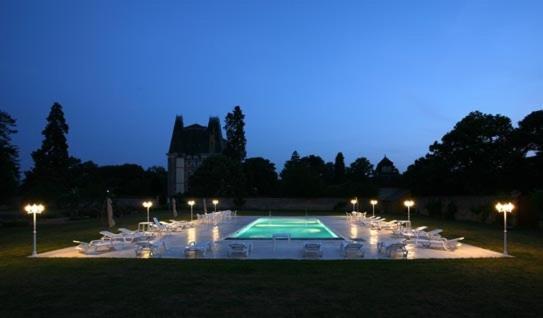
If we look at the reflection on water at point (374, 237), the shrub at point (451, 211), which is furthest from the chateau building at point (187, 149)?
the reflection on water at point (374, 237)

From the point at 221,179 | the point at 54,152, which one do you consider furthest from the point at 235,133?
the point at 54,152

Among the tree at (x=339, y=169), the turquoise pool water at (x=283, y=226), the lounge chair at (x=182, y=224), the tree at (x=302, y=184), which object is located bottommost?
the turquoise pool water at (x=283, y=226)

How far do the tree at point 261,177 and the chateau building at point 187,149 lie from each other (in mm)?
10832

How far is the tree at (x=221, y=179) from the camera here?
48.2 meters

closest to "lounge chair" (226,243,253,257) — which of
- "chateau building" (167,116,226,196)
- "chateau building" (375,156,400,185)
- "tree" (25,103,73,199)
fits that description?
"tree" (25,103,73,199)

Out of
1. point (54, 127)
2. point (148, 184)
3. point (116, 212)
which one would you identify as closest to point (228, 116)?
point (148, 184)

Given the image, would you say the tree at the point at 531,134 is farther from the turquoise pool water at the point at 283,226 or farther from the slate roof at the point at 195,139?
the slate roof at the point at 195,139

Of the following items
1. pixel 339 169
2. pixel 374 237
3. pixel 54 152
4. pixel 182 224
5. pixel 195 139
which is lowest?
pixel 374 237

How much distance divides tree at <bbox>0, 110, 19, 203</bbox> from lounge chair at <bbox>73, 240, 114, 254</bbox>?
2011 centimetres

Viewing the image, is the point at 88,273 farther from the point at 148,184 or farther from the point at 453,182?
the point at 148,184

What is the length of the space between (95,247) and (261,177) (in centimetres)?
4287

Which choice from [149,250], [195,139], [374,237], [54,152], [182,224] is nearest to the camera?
[149,250]

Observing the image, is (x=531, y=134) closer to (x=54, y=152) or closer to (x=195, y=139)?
(x=54, y=152)

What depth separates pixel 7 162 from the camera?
32.2 meters
